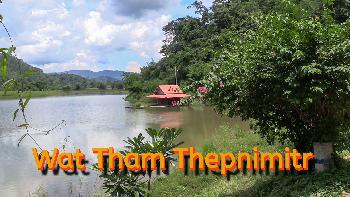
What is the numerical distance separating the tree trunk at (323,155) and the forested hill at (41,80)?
3.95 m

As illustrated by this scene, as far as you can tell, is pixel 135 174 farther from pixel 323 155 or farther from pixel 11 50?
pixel 11 50

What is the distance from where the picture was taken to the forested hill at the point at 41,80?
1.04 m

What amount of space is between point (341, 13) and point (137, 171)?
30981 mm

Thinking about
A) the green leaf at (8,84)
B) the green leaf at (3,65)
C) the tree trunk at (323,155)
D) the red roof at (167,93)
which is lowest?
the tree trunk at (323,155)

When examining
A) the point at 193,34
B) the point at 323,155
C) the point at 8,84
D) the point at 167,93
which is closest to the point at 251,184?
the point at 323,155

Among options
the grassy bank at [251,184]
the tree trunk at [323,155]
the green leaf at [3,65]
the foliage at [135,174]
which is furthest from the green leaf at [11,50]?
the foliage at [135,174]

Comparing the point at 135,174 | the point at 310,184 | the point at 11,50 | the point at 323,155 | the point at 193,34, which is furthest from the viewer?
the point at 193,34

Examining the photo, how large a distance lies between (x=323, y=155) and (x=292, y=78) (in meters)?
1.49

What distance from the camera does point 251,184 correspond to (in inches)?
282

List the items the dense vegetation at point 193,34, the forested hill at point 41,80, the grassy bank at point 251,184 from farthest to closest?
the dense vegetation at point 193,34
the grassy bank at point 251,184
the forested hill at point 41,80

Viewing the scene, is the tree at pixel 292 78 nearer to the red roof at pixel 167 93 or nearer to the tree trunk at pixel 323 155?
the tree trunk at pixel 323 155

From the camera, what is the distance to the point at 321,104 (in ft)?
18.2

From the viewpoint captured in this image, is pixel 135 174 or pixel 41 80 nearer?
pixel 41 80

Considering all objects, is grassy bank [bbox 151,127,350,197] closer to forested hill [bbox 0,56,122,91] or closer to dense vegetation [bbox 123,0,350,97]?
forested hill [bbox 0,56,122,91]
